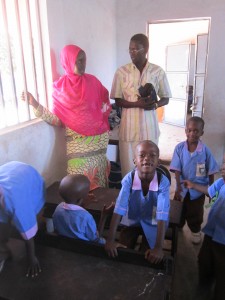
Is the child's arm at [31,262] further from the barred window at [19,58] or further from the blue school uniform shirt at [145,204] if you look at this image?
the barred window at [19,58]

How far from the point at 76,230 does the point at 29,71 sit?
1301 millimetres

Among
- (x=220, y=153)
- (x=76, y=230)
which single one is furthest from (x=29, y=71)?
(x=220, y=153)

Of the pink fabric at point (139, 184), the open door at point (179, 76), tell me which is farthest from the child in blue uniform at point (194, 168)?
the open door at point (179, 76)

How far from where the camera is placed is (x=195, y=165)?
1.97 m

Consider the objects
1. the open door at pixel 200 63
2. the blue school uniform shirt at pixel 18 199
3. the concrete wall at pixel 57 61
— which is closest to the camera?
the blue school uniform shirt at pixel 18 199

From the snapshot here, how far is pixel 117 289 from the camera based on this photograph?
1.08 m

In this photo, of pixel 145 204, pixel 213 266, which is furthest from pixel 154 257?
pixel 213 266

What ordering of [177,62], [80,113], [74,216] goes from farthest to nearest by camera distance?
[177,62] < [80,113] < [74,216]

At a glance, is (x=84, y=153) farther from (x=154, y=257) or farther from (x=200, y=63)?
(x=200, y=63)

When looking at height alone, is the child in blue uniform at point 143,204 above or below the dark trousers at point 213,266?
above

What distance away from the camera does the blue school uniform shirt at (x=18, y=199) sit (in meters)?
1.14

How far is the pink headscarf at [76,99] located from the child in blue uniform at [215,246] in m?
1.05

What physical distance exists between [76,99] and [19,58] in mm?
498

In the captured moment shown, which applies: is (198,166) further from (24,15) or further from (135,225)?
(24,15)
